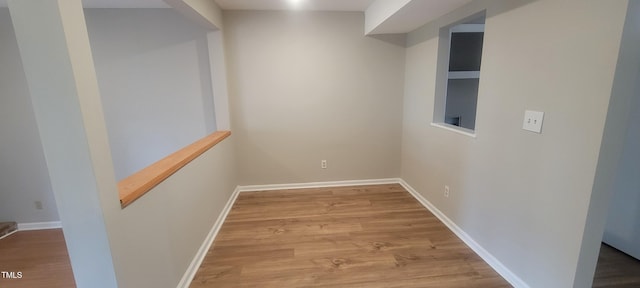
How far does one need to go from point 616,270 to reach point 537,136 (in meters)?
1.28

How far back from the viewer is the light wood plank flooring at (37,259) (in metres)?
1.94

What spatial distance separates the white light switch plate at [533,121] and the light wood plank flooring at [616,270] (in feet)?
3.87

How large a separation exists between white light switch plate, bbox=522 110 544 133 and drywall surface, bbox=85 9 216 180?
10.0 ft

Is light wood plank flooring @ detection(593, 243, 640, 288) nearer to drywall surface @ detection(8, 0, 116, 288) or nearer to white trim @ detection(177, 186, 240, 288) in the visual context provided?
white trim @ detection(177, 186, 240, 288)

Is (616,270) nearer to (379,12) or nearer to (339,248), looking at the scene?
(339,248)

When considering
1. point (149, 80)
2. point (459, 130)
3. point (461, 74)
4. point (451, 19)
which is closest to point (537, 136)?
point (459, 130)

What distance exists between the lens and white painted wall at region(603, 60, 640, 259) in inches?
73.4

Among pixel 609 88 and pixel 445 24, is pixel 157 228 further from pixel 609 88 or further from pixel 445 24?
pixel 445 24

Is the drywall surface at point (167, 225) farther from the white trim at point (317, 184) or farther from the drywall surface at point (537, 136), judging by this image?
the drywall surface at point (537, 136)

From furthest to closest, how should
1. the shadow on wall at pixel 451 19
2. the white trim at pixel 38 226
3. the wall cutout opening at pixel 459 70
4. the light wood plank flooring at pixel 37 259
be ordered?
the white trim at pixel 38 226, the wall cutout opening at pixel 459 70, the light wood plank flooring at pixel 37 259, the shadow on wall at pixel 451 19

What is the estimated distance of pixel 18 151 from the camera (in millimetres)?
2736

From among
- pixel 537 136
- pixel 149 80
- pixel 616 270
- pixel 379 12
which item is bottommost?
pixel 616 270

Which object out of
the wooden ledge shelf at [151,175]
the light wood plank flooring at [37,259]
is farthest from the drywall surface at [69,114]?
the light wood plank flooring at [37,259]

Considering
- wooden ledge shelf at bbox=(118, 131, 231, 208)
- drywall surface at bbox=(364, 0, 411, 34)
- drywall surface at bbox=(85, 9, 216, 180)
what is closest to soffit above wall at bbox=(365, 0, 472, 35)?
drywall surface at bbox=(364, 0, 411, 34)
